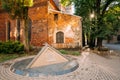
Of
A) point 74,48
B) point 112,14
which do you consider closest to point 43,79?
point 74,48

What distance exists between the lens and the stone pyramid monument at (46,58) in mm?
7477

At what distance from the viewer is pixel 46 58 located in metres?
7.77

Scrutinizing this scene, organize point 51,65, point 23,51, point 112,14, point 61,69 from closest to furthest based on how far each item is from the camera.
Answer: point 61,69
point 51,65
point 23,51
point 112,14

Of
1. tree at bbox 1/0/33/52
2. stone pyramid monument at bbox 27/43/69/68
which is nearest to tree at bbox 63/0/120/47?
tree at bbox 1/0/33/52

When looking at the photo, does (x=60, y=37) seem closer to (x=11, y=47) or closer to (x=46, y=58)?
(x=11, y=47)

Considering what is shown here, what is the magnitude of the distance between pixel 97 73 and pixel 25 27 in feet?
30.8

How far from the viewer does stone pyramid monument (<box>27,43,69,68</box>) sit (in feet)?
24.5

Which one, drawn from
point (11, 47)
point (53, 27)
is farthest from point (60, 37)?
point (11, 47)

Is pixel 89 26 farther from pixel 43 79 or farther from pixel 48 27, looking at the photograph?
pixel 43 79

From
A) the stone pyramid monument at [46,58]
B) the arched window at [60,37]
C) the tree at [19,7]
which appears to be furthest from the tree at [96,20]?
the stone pyramid monument at [46,58]

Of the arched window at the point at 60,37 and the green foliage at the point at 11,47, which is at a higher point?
the arched window at the point at 60,37

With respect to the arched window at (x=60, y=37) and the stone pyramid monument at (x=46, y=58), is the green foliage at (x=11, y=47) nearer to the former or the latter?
the arched window at (x=60, y=37)

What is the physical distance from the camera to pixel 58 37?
18938 mm

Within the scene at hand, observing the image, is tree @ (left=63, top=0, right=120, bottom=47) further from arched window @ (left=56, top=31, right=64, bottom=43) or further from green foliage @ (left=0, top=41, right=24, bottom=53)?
green foliage @ (left=0, top=41, right=24, bottom=53)
